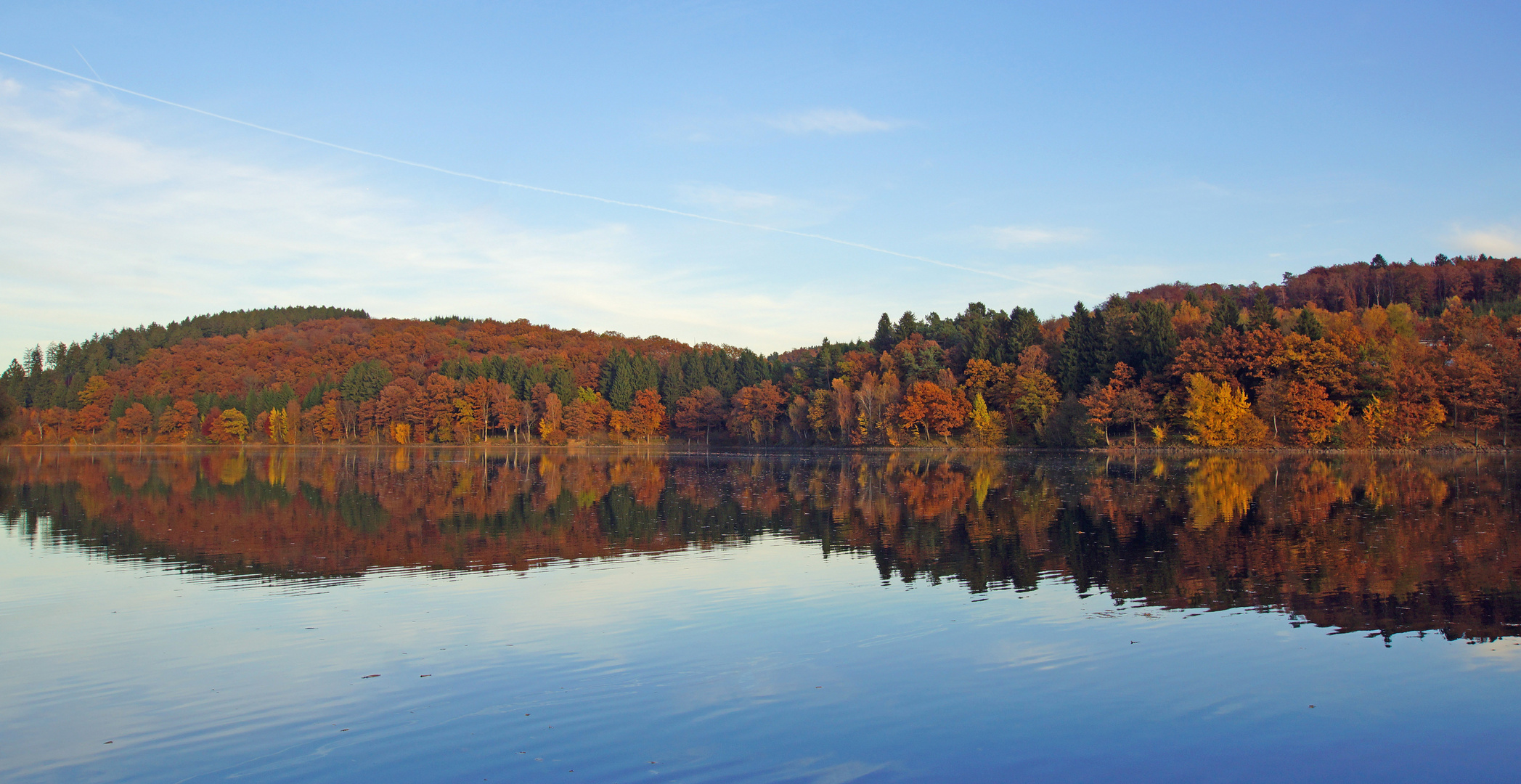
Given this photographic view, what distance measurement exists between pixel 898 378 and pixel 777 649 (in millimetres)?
88229

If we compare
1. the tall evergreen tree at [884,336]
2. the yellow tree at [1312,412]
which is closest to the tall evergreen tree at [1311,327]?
the yellow tree at [1312,412]

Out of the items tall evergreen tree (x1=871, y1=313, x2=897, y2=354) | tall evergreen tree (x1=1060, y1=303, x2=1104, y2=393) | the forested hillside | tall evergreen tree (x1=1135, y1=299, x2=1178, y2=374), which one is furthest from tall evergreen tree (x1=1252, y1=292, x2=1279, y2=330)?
tall evergreen tree (x1=871, y1=313, x2=897, y2=354)

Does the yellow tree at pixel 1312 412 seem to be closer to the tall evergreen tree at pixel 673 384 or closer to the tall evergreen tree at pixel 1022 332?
the tall evergreen tree at pixel 1022 332

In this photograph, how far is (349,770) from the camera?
7.32 m

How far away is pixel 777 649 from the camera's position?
36.3 feet

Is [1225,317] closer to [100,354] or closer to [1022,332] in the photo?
[1022,332]

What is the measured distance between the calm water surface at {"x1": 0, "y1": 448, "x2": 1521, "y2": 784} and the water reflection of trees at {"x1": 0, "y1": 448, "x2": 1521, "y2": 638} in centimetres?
18

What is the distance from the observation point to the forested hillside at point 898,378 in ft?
220

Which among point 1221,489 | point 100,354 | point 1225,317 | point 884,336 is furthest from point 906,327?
point 100,354

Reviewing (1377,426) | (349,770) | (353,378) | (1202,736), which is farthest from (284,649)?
(353,378)

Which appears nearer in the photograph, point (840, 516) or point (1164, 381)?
point (840, 516)

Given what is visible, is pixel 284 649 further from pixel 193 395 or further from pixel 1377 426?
pixel 193 395

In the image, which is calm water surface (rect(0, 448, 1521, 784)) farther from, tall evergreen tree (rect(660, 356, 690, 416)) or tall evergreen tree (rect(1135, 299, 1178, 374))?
tall evergreen tree (rect(660, 356, 690, 416))

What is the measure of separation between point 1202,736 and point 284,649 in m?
10.7
